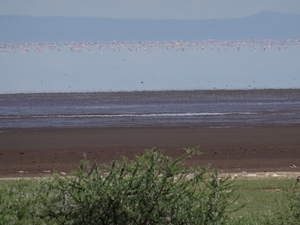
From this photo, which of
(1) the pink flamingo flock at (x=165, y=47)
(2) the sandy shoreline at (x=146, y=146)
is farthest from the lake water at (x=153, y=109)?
(1) the pink flamingo flock at (x=165, y=47)

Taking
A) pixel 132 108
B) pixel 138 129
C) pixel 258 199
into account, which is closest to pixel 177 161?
pixel 258 199

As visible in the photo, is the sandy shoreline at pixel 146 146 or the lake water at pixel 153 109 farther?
the lake water at pixel 153 109

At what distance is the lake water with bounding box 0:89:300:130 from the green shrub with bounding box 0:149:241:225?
72.8 ft

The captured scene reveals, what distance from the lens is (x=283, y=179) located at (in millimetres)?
16891

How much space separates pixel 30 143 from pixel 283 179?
36.7 ft

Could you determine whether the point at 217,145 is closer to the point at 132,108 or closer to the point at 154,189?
the point at 132,108

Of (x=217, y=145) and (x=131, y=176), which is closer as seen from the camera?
(x=131, y=176)

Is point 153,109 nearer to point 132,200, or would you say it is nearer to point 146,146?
point 146,146

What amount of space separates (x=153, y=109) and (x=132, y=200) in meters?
27.7

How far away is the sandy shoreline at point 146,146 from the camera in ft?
68.4

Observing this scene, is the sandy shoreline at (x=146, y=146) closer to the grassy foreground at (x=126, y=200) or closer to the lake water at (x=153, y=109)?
the lake water at (x=153, y=109)

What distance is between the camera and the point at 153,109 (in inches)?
1341

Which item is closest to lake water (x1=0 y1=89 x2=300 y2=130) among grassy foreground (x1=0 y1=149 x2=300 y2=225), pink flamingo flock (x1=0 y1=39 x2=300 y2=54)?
grassy foreground (x1=0 y1=149 x2=300 y2=225)

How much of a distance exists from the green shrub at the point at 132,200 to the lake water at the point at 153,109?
2220 cm
